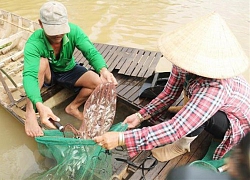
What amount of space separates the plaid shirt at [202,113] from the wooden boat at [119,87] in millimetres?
577

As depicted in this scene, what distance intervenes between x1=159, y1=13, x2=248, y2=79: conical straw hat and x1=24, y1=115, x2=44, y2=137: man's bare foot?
4.25 feet

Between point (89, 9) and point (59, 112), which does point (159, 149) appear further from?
point (89, 9)

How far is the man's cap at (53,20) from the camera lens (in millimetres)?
2529

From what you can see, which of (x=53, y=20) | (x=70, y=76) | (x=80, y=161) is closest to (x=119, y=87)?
(x=70, y=76)

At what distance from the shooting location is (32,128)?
2453mm

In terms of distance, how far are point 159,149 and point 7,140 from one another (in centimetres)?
197

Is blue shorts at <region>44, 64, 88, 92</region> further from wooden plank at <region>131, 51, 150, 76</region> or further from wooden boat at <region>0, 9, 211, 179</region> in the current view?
wooden plank at <region>131, 51, 150, 76</region>

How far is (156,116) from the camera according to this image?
265 centimetres

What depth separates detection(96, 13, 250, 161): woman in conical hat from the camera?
1851mm

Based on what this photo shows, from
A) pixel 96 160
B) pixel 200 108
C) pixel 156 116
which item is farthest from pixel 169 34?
pixel 96 160

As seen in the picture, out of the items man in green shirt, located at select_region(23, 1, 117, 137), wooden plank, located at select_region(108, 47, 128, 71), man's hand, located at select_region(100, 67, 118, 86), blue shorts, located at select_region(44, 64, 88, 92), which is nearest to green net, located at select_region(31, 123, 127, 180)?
man in green shirt, located at select_region(23, 1, 117, 137)

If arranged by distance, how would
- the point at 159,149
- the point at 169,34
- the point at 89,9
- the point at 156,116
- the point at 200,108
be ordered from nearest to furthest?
the point at 200,108
the point at 169,34
the point at 159,149
the point at 156,116
the point at 89,9

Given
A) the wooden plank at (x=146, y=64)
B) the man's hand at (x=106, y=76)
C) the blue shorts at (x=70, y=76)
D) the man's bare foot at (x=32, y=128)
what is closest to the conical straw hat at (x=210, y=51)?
the man's hand at (x=106, y=76)

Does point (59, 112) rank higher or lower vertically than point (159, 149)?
lower
